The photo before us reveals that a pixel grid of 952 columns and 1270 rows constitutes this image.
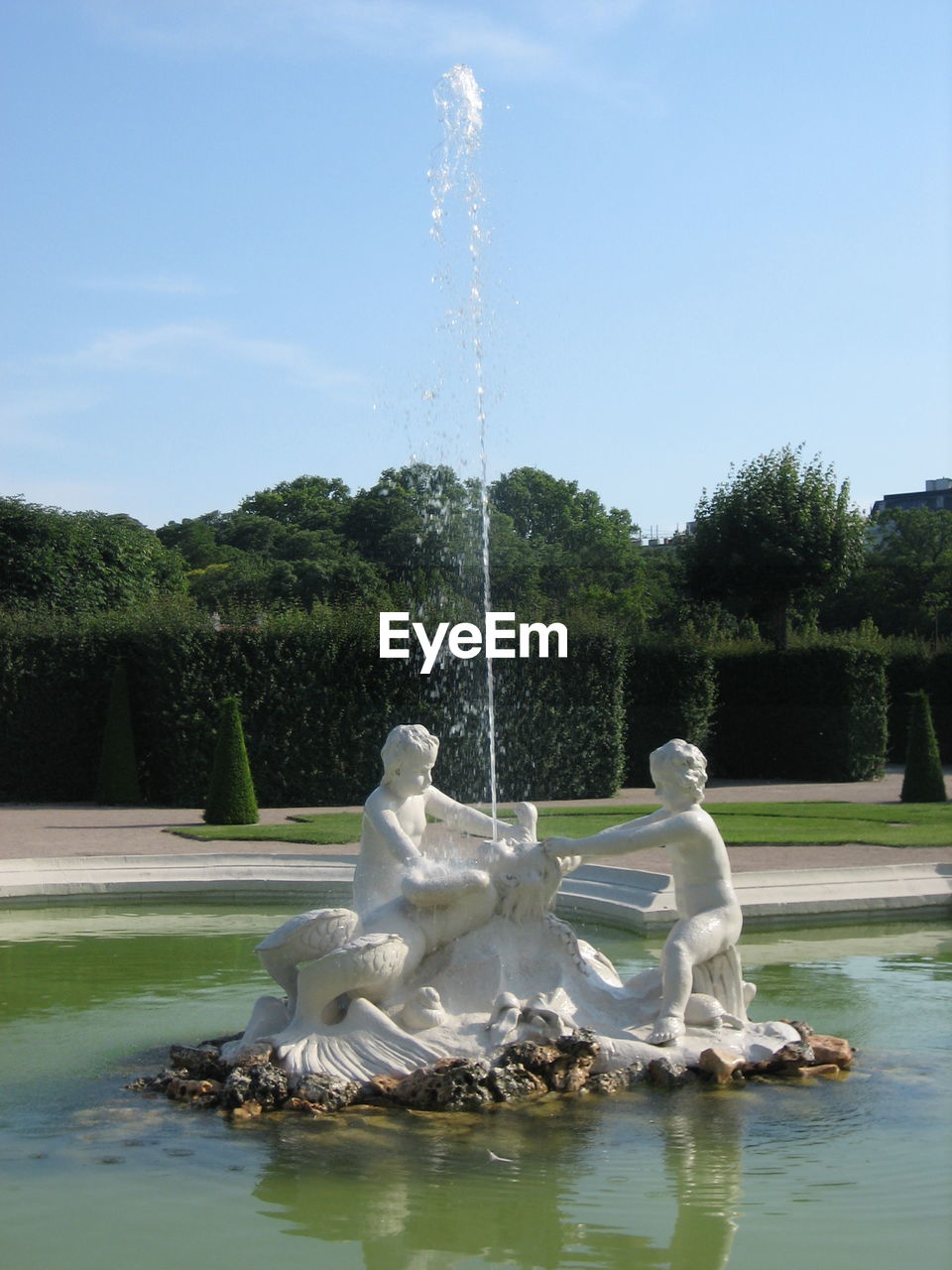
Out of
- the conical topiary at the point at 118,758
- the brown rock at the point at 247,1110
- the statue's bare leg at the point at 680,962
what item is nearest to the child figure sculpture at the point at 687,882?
the statue's bare leg at the point at 680,962

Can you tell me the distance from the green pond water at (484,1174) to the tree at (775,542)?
2142 centimetres

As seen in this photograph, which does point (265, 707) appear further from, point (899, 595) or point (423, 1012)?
point (899, 595)

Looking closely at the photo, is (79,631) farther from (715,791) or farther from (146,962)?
(146,962)

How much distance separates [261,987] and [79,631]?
1352 centimetres

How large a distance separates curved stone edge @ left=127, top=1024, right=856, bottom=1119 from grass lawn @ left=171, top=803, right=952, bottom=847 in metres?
8.22

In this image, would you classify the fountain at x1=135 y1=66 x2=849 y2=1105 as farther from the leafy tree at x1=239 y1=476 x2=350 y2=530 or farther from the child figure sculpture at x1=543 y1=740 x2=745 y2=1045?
the leafy tree at x1=239 y1=476 x2=350 y2=530

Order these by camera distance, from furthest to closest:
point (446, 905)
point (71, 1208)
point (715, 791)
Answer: point (715, 791) < point (446, 905) < point (71, 1208)

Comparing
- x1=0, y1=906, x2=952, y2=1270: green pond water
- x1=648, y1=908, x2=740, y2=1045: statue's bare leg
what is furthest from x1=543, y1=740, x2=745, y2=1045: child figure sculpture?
x1=0, y1=906, x2=952, y2=1270: green pond water

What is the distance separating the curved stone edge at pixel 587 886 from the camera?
10836 mm

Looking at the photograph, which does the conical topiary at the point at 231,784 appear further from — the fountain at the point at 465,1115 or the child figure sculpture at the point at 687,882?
the child figure sculpture at the point at 687,882

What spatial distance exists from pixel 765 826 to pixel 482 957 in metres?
10.8

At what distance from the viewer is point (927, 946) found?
9.97 meters

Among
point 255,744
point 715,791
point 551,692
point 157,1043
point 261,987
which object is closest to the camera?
point 157,1043

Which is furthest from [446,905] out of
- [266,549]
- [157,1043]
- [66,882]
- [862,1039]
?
[266,549]
